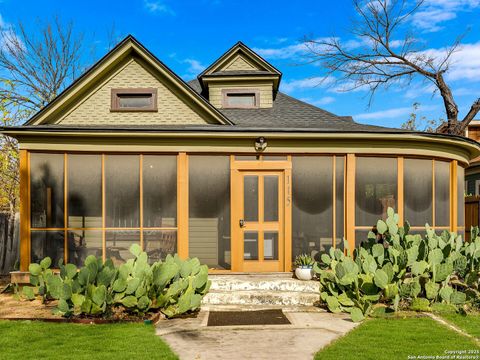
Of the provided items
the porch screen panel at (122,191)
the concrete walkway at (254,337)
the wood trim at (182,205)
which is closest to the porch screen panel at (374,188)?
the concrete walkway at (254,337)

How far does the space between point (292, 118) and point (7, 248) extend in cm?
977

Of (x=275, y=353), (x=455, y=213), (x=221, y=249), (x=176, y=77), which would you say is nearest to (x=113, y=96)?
(x=176, y=77)

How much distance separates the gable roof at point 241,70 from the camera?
40.3 ft

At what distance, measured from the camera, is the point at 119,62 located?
10.4m

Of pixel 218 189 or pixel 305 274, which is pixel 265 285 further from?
pixel 218 189

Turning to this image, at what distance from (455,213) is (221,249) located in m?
6.53

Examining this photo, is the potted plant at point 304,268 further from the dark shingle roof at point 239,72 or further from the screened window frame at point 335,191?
the dark shingle roof at point 239,72

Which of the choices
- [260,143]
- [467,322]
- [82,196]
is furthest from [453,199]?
[82,196]

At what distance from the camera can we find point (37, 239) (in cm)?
884

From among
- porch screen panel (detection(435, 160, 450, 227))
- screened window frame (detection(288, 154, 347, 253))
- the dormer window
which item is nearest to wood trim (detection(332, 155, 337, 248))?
screened window frame (detection(288, 154, 347, 253))

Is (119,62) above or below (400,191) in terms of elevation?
above

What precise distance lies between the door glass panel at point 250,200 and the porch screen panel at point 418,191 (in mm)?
3886

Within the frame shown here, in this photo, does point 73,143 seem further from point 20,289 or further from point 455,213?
point 455,213

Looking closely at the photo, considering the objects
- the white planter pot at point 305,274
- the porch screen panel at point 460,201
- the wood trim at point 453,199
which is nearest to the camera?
the white planter pot at point 305,274
